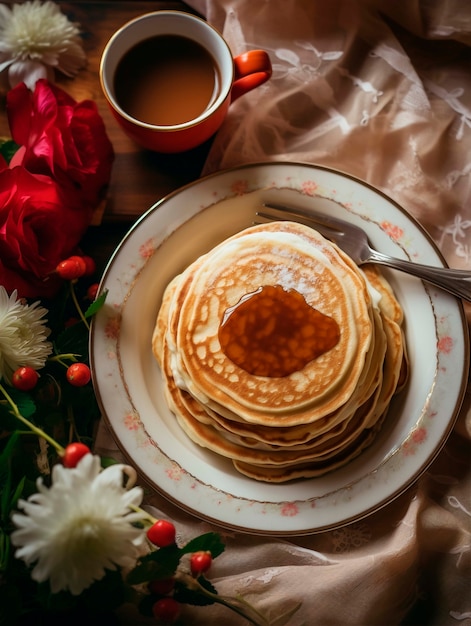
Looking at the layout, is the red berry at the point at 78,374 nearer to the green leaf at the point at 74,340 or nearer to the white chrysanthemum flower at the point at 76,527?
the green leaf at the point at 74,340

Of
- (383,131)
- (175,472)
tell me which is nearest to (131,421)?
(175,472)

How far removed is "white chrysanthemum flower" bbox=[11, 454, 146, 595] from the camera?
1.00 m

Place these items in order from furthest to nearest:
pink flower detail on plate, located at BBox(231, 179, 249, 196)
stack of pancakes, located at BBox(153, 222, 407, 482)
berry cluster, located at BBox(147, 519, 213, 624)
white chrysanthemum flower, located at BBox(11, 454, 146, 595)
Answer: pink flower detail on plate, located at BBox(231, 179, 249, 196) < stack of pancakes, located at BBox(153, 222, 407, 482) < berry cluster, located at BBox(147, 519, 213, 624) < white chrysanthemum flower, located at BBox(11, 454, 146, 595)

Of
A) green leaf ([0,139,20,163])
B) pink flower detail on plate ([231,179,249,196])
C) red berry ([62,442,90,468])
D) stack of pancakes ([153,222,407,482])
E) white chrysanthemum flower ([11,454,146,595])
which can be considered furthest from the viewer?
green leaf ([0,139,20,163])

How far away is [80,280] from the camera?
1.64 meters

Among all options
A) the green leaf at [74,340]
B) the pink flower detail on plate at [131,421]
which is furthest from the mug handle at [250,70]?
the pink flower detail on plate at [131,421]

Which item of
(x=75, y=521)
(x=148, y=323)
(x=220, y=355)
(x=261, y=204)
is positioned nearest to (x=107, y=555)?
(x=75, y=521)

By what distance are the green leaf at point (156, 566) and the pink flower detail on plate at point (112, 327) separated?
0.50 meters

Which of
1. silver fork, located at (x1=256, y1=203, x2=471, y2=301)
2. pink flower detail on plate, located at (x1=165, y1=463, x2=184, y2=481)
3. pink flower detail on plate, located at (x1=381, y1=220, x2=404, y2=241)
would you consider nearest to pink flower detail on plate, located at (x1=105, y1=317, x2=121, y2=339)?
pink flower detail on plate, located at (x1=165, y1=463, x2=184, y2=481)

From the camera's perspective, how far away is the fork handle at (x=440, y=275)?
1.45 meters

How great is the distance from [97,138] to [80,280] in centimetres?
35

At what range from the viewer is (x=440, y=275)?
4.82ft

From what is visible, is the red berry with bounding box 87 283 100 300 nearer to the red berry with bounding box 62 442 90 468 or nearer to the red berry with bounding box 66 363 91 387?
the red berry with bounding box 66 363 91 387

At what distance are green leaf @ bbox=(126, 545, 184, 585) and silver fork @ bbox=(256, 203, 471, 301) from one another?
77cm
